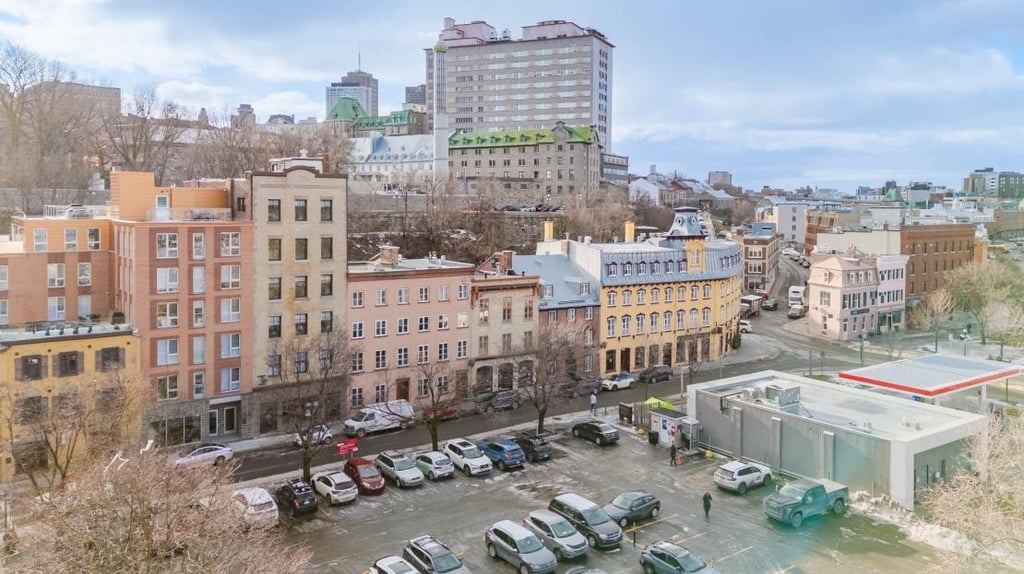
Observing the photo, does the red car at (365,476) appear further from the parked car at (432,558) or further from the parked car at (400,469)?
the parked car at (432,558)

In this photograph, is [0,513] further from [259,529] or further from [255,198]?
[255,198]

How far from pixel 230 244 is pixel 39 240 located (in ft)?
34.4

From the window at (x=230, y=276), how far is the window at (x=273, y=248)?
1.93 m

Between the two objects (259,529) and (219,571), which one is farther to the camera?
(259,529)

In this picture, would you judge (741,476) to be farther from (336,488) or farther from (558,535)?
(336,488)

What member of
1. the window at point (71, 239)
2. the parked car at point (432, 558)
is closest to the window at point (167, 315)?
the window at point (71, 239)

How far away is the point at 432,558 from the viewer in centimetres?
2734

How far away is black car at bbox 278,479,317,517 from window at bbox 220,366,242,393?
502 inches

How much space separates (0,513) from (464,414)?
25.7 meters

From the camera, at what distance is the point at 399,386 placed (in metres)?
52.4

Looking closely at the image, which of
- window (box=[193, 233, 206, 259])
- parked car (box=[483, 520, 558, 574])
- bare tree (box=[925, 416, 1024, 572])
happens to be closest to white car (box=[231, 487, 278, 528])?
parked car (box=[483, 520, 558, 574])

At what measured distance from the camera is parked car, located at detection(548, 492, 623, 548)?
30703 mm

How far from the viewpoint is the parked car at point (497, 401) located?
168ft

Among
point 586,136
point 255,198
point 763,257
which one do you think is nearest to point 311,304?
point 255,198
